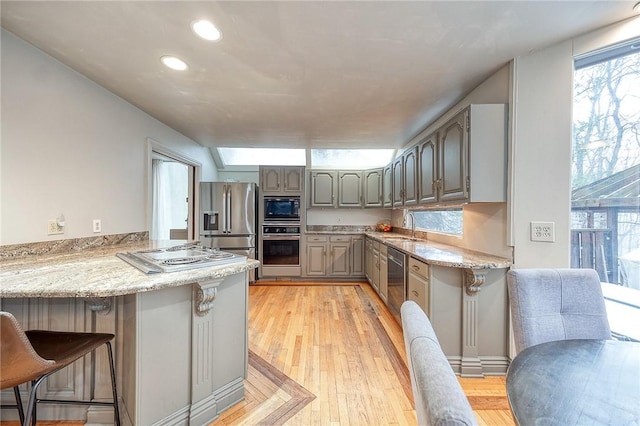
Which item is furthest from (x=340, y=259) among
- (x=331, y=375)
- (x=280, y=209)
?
(x=331, y=375)

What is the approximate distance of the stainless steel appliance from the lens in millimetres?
4676

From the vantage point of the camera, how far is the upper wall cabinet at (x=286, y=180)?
4.68 m

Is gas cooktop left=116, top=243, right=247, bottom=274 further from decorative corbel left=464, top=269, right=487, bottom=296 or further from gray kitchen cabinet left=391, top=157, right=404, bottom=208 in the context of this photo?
gray kitchen cabinet left=391, top=157, right=404, bottom=208

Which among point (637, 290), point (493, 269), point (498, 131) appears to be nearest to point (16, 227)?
point (493, 269)

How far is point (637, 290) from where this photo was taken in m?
1.62

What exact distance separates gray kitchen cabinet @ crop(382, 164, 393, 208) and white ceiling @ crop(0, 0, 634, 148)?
57.8 inches

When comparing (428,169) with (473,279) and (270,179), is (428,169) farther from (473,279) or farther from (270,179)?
(270,179)

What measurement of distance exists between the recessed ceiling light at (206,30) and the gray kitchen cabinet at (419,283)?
2280 millimetres

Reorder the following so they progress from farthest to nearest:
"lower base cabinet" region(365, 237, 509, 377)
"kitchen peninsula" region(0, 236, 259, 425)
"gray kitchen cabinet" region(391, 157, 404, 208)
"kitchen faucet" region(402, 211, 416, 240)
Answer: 1. "kitchen faucet" region(402, 211, 416, 240)
2. "gray kitchen cabinet" region(391, 157, 404, 208)
3. "lower base cabinet" region(365, 237, 509, 377)
4. "kitchen peninsula" region(0, 236, 259, 425)

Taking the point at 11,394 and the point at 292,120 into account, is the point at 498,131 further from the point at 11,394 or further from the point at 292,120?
the point at 11,394

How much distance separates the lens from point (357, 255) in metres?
4.72

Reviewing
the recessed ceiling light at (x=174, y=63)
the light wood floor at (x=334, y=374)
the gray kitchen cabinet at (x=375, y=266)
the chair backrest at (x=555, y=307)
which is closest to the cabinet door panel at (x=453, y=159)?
the chair backrest at (x=555, y=307)

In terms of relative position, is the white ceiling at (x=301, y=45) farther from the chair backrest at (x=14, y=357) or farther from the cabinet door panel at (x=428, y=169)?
the chair backrest at (x=14, y=357)

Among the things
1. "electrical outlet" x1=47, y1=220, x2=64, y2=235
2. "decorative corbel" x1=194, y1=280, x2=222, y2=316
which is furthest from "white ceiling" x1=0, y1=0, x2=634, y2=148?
"decorative corbel" x1=194, y1=280, x2=222, y2=316
